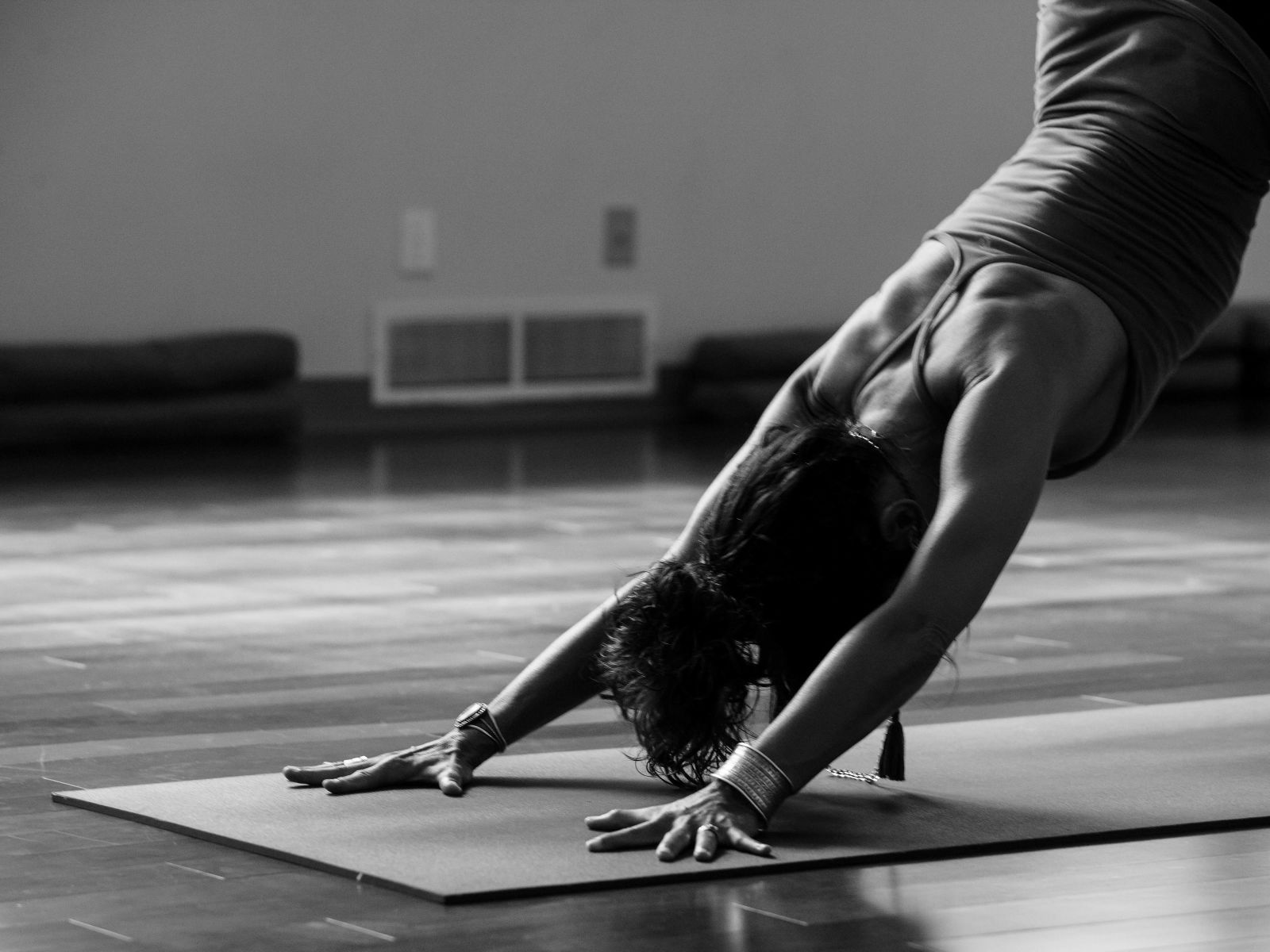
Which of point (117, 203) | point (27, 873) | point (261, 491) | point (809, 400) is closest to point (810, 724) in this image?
point (809, 400)

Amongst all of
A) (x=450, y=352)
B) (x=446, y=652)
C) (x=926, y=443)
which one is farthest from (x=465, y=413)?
(x=926, y=443)

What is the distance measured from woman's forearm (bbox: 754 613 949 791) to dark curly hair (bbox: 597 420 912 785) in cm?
11

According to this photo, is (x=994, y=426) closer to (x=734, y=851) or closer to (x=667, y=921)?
(x=734, y=851)

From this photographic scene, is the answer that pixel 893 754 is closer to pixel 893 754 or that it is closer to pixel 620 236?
pixel 893 754

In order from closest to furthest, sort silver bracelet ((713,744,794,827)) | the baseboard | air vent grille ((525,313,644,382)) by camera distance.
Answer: silver bracelet ((713,744,794,827)), the baseboard, air vent grille ((525,313,644,382))

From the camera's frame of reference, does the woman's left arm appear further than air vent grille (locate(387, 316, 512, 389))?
No

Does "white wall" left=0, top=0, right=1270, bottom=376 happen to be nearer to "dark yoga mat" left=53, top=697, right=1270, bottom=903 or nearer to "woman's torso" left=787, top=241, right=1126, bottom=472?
"dark yoga mat" left=53, top=697, right=1270, bottom=903

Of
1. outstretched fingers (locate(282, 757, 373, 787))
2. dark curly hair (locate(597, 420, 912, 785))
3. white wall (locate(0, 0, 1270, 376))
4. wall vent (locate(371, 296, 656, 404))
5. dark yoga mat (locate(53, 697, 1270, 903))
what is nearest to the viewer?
dark yoga mat (locate(53, 697, 1270, 903))

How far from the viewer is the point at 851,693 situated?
2.38 metres

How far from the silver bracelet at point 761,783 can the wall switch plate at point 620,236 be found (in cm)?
554

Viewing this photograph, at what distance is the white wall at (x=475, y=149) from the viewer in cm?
700

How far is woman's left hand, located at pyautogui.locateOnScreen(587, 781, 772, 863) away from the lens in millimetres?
2293

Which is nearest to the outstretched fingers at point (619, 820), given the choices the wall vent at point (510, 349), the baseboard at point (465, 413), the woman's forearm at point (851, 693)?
the woman's forearm at point (851, 693)

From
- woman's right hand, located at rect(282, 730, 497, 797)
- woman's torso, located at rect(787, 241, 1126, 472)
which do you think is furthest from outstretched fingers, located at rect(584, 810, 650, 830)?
woman's torso, located at rect(787, 241, 1126, 472)
